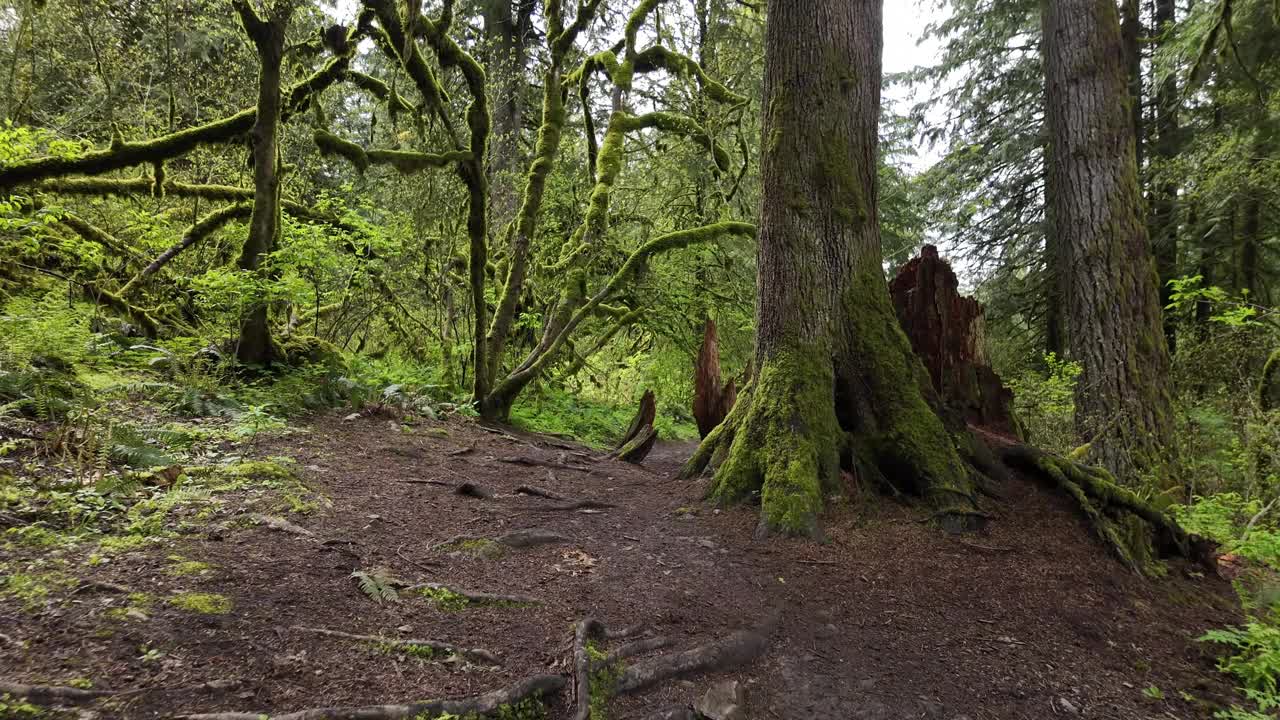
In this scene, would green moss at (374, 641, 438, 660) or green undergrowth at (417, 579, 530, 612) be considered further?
green undergrowth at (417, 579, 530, 612)

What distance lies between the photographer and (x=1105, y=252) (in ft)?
22.1

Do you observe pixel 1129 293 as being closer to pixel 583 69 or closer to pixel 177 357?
pixel 583 69

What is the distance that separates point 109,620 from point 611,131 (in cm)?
905

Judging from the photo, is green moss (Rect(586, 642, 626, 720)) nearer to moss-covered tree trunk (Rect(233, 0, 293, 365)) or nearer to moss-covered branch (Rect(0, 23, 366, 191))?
moss-covered tree trunk (Rect(233, 0, 293, 365))

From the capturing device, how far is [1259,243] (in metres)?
A: 10.1

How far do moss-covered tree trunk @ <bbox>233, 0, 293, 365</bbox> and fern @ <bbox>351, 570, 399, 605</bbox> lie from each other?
5324 millimetres

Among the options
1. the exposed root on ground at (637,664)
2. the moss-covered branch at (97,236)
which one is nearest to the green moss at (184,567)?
the exposed root on ground at (637,664)

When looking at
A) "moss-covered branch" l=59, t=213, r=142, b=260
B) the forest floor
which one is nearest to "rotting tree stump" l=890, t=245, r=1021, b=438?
the forest floor

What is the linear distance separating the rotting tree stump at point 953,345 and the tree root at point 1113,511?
818 mm

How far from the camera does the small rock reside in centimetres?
249

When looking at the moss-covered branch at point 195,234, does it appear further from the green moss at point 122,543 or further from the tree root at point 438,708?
the tree root at point 438,708

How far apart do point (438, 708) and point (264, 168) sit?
7.34 meters

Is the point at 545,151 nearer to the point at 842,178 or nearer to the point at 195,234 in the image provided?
the point at 195,234

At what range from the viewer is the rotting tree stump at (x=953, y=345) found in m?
5.52
